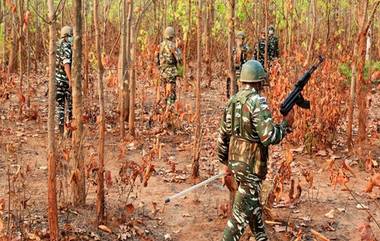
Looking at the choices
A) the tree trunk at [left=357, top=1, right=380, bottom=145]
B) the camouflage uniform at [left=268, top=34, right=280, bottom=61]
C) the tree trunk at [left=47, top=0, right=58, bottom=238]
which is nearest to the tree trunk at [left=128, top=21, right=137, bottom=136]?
the tree trunk at [left=357, top=1, right=380, bottom=145]

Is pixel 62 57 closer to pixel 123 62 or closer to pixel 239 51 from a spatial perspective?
pixel 123 62

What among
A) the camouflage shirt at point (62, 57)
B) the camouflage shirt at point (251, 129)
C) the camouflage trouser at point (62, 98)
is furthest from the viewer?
the camouflage trouser at point (62, 98)

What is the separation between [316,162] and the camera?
7414mm

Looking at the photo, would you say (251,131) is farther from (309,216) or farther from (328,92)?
(328,92)

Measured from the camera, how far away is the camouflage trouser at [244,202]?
172 inches

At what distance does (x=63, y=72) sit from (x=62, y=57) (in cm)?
42

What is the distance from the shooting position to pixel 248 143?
4.32 m

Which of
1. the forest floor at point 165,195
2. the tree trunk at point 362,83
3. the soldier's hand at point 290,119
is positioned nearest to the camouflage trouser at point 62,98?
the forest floor at point 165,195

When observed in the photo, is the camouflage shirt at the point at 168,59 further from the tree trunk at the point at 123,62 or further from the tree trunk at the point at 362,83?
the tree trunk at the point at 362,83

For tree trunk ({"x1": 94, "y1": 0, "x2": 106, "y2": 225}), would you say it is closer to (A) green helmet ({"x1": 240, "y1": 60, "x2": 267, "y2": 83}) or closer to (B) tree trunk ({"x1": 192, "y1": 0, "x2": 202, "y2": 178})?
(A) green helmet ({"x1": 240, "y1": 60, "x2": 267, "y2": 83})

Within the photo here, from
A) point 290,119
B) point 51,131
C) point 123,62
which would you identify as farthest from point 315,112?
point 51,131

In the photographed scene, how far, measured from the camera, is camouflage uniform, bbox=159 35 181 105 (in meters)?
9.01

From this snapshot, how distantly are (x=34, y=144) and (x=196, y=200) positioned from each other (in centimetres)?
306

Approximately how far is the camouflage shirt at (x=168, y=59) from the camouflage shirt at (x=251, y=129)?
15.3ft
